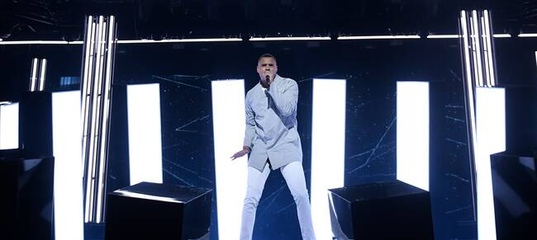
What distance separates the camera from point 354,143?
3.64 metres

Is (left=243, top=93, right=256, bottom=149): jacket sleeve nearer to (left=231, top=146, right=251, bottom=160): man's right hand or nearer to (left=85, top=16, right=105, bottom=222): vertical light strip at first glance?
(left=231, top=146, right=251, bottom=160): man's right hand

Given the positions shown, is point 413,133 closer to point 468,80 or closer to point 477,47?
point 468,80

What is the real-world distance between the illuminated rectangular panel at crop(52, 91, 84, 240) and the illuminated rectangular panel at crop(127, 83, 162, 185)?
0.47 m

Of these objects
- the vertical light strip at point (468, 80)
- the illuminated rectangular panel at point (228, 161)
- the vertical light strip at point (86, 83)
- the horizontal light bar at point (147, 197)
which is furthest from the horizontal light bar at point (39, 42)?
the vertical light strip at point (468, 80)

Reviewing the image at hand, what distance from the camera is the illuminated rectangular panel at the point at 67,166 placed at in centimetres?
295

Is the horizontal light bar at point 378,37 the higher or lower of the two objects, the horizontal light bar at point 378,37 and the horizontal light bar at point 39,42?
Result: the lower

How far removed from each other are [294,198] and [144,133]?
157cm

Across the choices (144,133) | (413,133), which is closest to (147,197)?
(144,133)

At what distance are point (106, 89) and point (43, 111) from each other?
21.6 inches

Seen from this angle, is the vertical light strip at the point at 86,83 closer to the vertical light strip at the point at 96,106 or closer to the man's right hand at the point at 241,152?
the vertical light strip at the point at 96,106

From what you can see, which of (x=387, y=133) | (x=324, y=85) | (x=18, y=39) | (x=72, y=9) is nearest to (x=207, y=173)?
(x=324, y=85)

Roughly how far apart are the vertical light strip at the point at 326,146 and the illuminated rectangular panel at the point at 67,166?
1.90 meters

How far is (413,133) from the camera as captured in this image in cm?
346

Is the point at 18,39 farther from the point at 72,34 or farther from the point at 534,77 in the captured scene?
the point at 534,77
